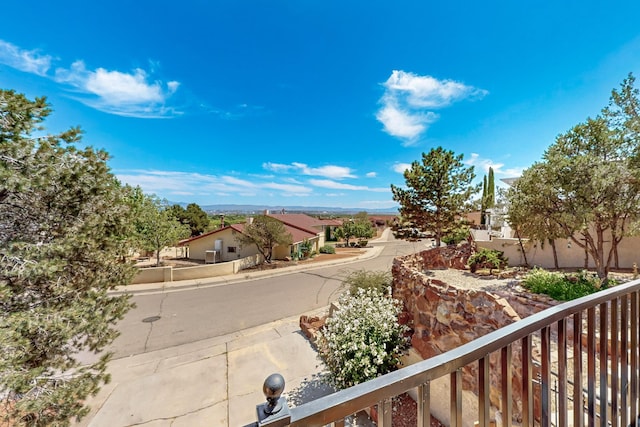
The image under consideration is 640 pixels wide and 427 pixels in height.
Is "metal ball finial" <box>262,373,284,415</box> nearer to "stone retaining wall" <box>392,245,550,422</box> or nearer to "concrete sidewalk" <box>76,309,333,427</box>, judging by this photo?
"stone retaining wall" <box>392,245,550,422</box>

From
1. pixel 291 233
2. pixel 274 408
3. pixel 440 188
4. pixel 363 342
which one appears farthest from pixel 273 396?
pixel 291 233

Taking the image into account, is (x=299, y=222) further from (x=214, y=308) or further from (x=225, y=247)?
(x=214, y=308)

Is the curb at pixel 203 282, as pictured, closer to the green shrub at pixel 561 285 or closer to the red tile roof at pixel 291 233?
the red tile roof at pixel 291 233

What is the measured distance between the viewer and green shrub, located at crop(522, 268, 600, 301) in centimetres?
647

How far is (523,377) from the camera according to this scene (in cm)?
120

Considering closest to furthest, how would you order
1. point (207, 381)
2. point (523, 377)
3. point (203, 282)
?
point (523, 377)
point (207, 381)
point (203, 282)

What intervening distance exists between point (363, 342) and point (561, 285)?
21.5 feet

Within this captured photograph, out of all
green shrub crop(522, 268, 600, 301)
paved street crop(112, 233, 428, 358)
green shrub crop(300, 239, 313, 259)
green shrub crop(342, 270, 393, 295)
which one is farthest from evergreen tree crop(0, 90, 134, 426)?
green shrub crop(300, 239, 313, 259)

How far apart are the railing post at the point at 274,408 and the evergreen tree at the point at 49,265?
12.4ft

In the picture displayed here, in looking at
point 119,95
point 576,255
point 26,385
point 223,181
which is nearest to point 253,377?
point 26,385

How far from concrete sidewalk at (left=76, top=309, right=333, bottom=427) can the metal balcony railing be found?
4.41 meters

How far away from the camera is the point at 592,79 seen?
26.5ft

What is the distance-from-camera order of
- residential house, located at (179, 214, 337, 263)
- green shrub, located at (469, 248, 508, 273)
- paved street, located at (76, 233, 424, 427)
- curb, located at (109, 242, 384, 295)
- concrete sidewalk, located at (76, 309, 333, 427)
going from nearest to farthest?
concrete sidewalk, located at (76, 309, 333, 427) < paved street, located at (76, 233, 424, 427) < green shrub, located at (469, 248, 508, 273) < curb, located at (109, 242, 384, 295) < residential house, located at (179, 214, 337, 263)

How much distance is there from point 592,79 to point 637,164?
346cm
